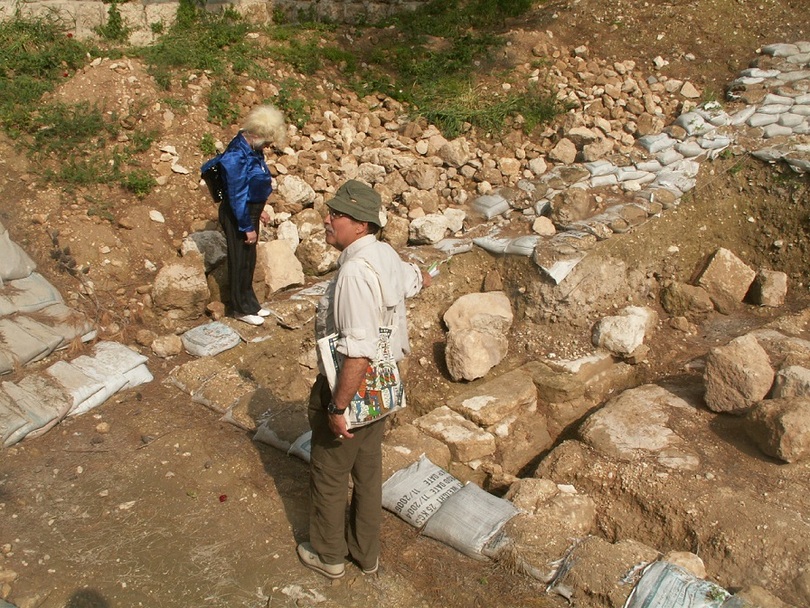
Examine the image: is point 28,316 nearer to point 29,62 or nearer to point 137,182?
point 137,182

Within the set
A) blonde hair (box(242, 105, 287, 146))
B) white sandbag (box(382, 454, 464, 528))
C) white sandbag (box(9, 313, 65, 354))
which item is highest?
blonde hair (box(242, 105, 287, 146))

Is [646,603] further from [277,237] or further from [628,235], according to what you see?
[277,237]

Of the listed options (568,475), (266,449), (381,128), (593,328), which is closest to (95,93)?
(381,128)

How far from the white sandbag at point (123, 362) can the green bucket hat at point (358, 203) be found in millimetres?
2822

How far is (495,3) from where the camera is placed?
399 inches

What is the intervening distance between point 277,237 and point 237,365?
1.65 metres

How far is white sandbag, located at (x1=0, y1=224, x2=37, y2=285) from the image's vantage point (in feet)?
17.8

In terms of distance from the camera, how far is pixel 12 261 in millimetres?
5488

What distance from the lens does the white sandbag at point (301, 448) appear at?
4359mm

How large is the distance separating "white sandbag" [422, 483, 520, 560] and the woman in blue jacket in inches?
103

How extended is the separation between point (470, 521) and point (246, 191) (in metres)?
3.04

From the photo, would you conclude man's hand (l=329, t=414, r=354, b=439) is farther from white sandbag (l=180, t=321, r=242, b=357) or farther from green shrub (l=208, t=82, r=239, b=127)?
green shrub (l=208, t=82, r=239, b=127)

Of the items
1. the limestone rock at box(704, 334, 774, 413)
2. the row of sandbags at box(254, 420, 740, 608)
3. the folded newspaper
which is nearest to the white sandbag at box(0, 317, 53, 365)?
the row of sandbags at box(254, 420, 740, 608)

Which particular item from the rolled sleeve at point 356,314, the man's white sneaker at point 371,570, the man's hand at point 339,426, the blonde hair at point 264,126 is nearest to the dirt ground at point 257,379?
the man's white sneaker at point 371,570
